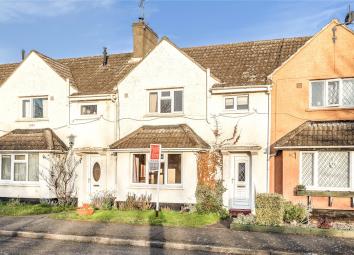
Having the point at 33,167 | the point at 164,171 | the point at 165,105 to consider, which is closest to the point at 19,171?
the point at 33,167

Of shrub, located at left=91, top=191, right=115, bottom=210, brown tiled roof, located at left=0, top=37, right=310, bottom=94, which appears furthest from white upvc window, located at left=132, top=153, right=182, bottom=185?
brown tiled roof, located at left=0, top=37, right=310, bottom=94

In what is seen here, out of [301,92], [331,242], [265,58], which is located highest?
[265,58]

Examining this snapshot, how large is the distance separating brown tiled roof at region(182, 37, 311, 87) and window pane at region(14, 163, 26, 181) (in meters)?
10.4

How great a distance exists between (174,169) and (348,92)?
26.8 ft

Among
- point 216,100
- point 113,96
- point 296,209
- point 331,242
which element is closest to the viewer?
point 331,242

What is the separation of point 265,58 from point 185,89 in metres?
4.08

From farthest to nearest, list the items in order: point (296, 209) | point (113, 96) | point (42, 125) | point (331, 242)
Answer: point (42, 125) < point (113, 96) < point (296, 209) < point (331, 242)

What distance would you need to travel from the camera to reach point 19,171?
23.0 m

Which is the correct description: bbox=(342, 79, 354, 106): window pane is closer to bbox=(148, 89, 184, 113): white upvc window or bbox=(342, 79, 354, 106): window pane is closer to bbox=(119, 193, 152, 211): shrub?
bbox=(148, 89, 184, 113): white upvc window

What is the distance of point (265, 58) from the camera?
21.2 m

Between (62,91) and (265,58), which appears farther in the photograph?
(62,91)

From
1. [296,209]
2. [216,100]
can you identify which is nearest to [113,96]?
[216,100]

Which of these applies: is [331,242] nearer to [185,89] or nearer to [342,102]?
[342,102]

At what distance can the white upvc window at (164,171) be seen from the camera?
66.2ft
